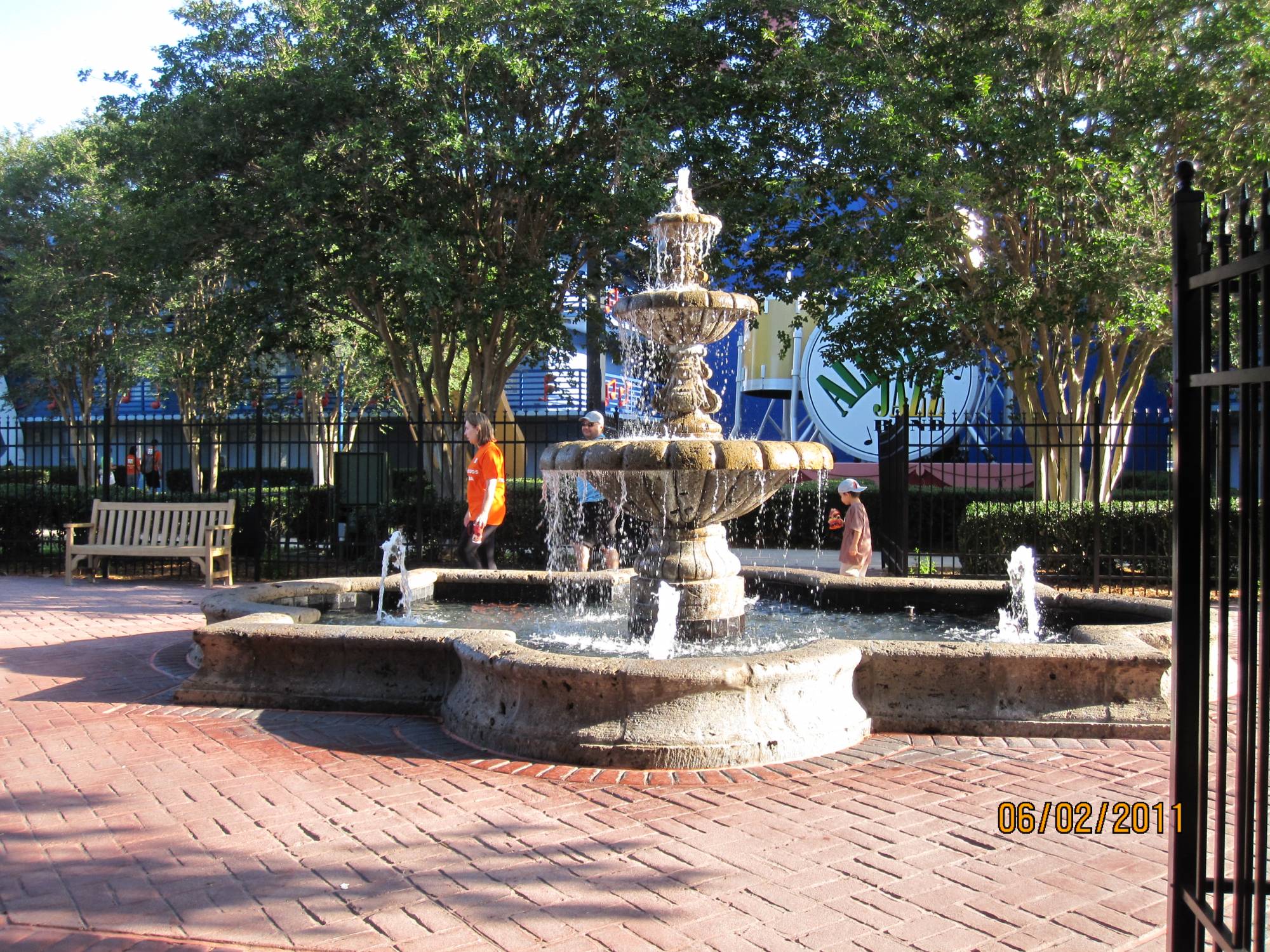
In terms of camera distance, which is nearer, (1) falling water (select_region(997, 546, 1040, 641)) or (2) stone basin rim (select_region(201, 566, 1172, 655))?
(2) stone basin rim (select_region(201, 566, 1172, 655))

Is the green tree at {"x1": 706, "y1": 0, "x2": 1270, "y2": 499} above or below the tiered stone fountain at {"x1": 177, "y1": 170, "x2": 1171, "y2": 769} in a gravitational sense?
above

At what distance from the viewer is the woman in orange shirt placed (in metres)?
9.14

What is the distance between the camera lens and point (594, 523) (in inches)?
465

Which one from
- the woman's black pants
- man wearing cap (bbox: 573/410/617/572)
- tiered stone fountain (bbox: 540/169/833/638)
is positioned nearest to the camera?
tiered stone fountain (bbox: 540/169/833/638)

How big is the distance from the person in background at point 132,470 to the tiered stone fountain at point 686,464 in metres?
10.6

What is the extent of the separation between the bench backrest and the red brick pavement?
6576 mm

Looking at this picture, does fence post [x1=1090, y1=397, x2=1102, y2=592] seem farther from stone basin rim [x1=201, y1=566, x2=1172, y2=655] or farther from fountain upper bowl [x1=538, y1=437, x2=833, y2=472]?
fountain upper bowl [x1=538, y1=437, x2=833, y2=472]

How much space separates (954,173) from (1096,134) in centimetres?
175

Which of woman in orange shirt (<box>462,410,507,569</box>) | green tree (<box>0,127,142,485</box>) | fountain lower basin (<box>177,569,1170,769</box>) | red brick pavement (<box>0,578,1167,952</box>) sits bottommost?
red brick pavement (<box>0,578,1167,952</box>)

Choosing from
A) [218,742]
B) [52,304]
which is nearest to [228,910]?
[218,742]

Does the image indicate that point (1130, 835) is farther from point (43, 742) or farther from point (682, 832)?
point (43, 742)

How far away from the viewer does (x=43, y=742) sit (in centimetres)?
545
